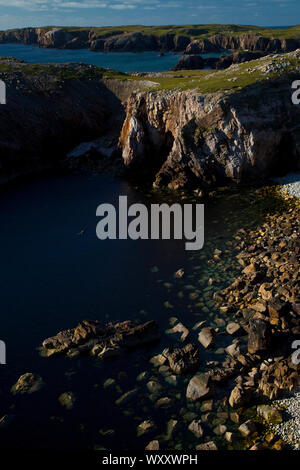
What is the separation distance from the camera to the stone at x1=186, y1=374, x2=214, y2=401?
70.8 ft

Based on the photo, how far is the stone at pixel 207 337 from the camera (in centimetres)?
2545

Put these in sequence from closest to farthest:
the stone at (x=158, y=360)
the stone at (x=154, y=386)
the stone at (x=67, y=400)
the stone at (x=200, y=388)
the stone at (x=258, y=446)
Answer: the stone at (x=258, y=446) → the stone at (x=200, y=388) → the stone at (x=67, y=400) → the stone at (x=154, y=386) → the stone at (x=158, y=360)

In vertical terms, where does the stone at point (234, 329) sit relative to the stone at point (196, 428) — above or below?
above

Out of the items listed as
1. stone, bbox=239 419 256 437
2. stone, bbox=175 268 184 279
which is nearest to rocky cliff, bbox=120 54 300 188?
stone, bbox=175 268 184 279

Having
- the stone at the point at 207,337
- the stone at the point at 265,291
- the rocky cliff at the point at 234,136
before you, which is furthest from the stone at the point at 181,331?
the rocky cliff at the point at 234,136

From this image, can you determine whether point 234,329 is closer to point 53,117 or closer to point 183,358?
point 183,358

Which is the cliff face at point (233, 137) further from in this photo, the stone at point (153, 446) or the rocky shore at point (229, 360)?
the stone at point (153, 446)

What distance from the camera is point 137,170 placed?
2489 inches

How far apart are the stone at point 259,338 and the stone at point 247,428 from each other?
559cm

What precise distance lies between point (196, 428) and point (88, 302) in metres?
14.8

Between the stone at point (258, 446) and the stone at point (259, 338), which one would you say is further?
the stone at point (259, 338)

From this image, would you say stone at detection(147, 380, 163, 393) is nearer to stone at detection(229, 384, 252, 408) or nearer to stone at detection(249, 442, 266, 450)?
stone at detection(229, 384, 252, 408)

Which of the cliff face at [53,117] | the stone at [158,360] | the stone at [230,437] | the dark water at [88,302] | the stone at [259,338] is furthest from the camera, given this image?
the cliff face at [53,117]
